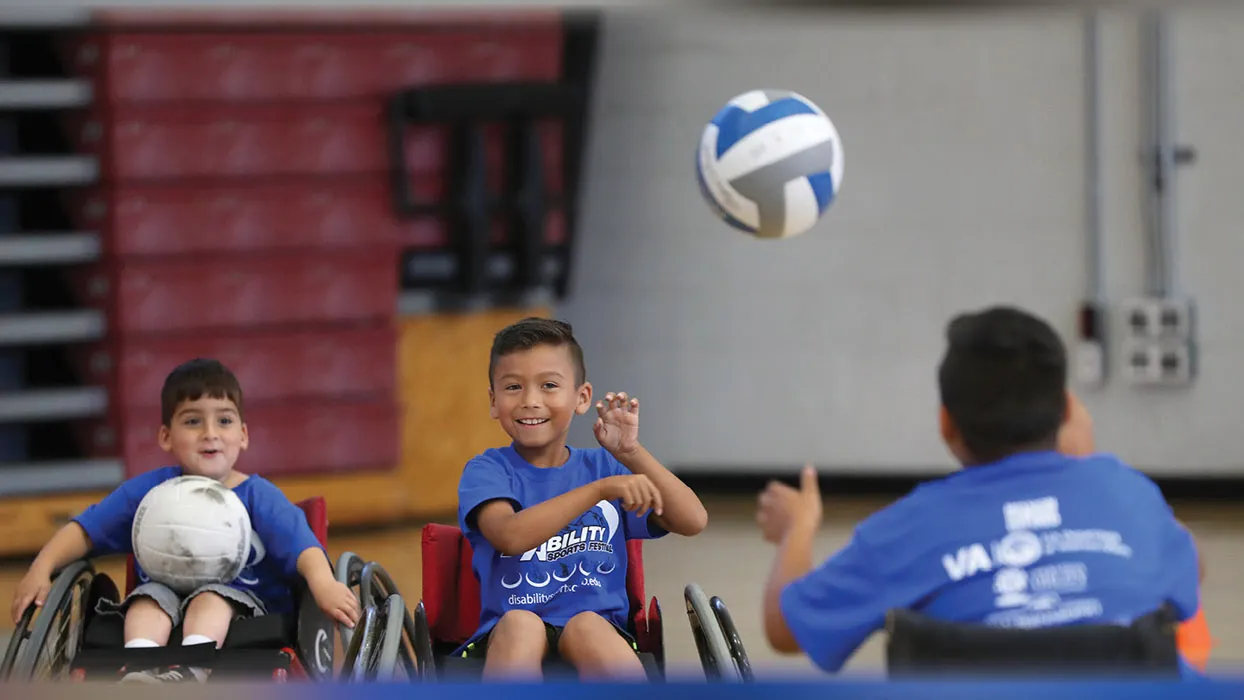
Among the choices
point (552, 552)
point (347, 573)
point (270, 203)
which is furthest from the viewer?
point (270, 203)

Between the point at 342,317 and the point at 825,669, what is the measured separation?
4.80 metres

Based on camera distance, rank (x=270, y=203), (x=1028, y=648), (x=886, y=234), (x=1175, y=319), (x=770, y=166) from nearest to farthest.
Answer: (x=1028, y=648) < (x=770, y=166) < (x=270, y=203) < (x=1175, y=319) < (x=886, y=234)

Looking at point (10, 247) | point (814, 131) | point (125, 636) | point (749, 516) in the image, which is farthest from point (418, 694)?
point (749, 516)

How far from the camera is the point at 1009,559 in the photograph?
1984 mm

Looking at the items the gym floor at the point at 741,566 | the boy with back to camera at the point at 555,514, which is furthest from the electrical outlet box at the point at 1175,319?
the boy with back to camera at the point at 555,514

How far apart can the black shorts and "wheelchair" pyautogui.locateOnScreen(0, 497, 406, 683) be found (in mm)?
163

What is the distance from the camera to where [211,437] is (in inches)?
132

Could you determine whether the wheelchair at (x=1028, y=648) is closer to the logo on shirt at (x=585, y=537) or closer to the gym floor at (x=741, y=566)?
the logo on shirt at (x=585, y=537)

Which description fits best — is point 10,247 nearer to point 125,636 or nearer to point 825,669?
point 125,636

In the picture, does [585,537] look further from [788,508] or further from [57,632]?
[57,632]

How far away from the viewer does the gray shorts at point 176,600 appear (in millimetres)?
3246

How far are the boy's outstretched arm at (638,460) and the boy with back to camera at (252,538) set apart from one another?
2.37 feet

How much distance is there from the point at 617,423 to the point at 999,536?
35.7 inches

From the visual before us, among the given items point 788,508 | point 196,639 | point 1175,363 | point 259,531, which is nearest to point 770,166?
point 259,531
